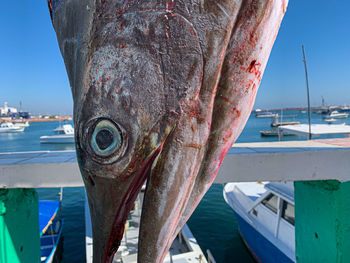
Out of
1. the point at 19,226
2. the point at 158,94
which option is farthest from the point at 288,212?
the point at 158,94

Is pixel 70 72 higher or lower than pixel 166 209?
higher

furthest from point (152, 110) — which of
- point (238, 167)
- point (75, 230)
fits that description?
point (75, 230)

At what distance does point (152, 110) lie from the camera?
75 cm

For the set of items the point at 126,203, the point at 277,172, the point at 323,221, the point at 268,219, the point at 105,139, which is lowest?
the point at 268,219

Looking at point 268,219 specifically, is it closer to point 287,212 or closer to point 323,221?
point 287,212

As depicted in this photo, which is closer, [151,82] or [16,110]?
[151,82]

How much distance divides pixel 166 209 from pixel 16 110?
5432 inches

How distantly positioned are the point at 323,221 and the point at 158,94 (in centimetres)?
241

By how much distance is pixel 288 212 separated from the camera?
5.87 meters

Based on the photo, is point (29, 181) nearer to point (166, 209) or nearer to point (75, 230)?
point (166, 209)

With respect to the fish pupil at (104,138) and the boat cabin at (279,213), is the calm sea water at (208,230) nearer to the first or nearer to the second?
the boat cabin at (279,213)

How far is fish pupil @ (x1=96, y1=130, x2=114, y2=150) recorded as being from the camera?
0.76 metres

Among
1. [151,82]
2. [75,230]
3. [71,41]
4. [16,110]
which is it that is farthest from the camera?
[16,110]

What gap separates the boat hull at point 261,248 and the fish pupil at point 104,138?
611 centimetres
